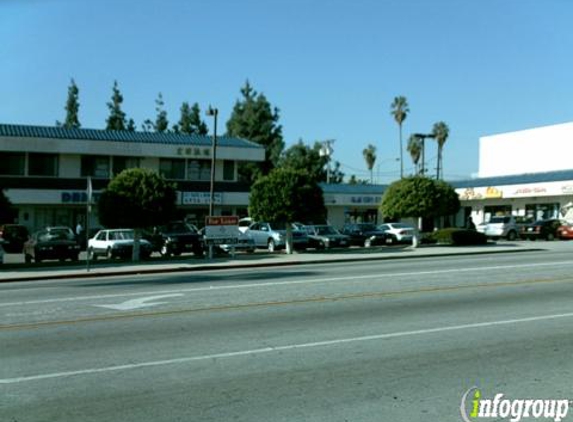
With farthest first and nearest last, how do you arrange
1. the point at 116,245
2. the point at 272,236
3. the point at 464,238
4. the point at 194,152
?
the point at 194,152 → the point at 464,238 → the point at 272,236 → the point at 116,245

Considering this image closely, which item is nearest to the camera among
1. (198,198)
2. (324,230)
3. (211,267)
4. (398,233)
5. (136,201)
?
(211,267)

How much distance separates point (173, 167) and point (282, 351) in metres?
42.8

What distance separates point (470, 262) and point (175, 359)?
1649cm

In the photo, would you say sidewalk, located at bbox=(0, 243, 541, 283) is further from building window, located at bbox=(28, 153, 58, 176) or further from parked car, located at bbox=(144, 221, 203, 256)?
building window, located at bbox=(28, 153, 58, 176)

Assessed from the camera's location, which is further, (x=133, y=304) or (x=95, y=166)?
(x=95, y=166)

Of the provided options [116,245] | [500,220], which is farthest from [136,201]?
[500,220]

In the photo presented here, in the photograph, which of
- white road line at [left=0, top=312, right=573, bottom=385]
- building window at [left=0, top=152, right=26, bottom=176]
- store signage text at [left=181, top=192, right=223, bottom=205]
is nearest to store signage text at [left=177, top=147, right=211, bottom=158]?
store signage text at [left=181, top=192, right=223, bottom=205]

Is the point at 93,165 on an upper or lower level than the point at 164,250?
upper

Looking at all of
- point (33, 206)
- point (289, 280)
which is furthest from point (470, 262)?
point (33, 206)

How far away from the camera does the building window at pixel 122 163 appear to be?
48.6 m

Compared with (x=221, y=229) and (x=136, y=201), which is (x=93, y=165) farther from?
(x=221, y=229)

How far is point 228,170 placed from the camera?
5234cm

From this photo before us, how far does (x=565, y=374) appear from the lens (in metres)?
7.60

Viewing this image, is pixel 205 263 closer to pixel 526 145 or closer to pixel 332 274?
pixel 332 274
